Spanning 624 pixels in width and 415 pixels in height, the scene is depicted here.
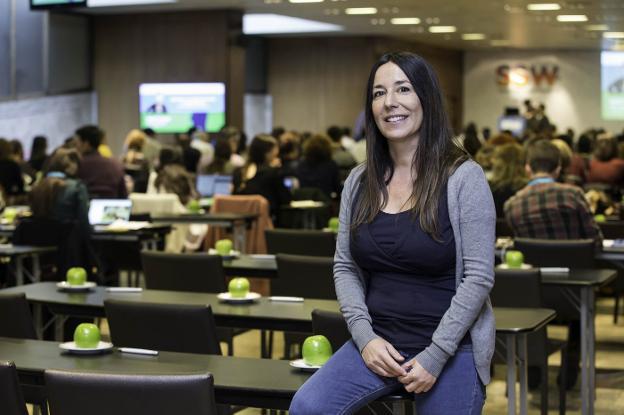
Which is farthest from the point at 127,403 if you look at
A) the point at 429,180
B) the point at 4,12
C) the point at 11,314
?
the point at 4,12

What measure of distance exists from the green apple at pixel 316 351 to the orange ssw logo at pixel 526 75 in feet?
79.2

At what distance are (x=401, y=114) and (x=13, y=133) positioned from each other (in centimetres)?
1388

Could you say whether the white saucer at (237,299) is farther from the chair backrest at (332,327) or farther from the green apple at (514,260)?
the green apple at (514,260)

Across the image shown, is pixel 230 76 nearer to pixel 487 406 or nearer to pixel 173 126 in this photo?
pixel 173 126

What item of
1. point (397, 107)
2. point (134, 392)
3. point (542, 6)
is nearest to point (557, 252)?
point (397, 107)

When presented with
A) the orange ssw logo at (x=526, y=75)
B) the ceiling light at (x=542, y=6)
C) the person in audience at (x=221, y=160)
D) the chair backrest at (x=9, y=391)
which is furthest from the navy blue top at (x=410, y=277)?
the orange ssw logo at (x=526, y=75)

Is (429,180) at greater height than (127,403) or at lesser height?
greater

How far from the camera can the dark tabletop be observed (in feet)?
9.68

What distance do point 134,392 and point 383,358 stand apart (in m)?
0.62

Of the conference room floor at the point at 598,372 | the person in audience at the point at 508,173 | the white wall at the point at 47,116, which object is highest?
the white wall at the point at 47,116

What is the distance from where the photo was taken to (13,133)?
16.1 metres

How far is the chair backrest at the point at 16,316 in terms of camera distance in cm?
411

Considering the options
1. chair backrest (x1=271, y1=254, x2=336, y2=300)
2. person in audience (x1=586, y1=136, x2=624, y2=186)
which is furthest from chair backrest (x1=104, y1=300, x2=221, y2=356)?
person in audience (x1=586, y1=136, x2=624, y2=186)

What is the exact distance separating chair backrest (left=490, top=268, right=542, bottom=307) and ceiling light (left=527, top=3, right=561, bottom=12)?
11.8 meters
